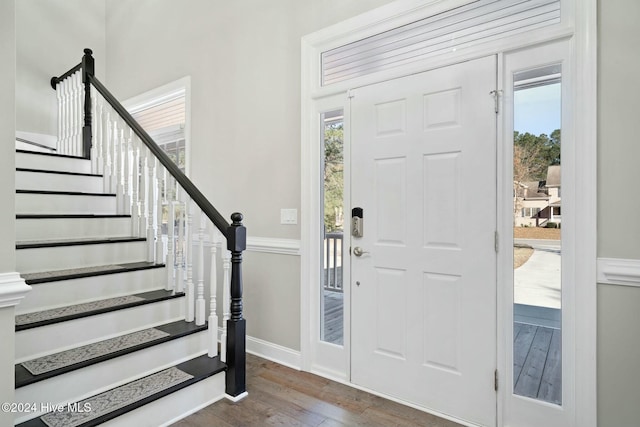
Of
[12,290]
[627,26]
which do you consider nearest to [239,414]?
[12,290]

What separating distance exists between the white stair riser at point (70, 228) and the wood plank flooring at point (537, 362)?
9.97 feet

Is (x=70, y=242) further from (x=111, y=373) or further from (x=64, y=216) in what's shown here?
(x=111, y=373)

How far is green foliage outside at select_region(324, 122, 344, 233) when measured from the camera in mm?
2521

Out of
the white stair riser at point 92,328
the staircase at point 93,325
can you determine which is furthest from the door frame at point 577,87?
the white stair riser at point 92,328

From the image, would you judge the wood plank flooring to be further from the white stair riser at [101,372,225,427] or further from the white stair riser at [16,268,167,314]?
the white stair riser at [16,268,167,314]

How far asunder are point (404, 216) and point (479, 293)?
61cm

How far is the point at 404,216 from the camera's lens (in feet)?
7.23

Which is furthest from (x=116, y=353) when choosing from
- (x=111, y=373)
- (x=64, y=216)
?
(x=64, y=216)

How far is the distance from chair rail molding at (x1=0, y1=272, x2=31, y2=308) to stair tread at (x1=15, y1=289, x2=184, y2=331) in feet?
2.40

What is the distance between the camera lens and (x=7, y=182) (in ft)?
4.28

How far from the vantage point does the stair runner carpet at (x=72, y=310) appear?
193 cm

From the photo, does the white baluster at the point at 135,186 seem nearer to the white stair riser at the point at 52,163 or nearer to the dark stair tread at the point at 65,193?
the dark stair tread at the point at 65,193

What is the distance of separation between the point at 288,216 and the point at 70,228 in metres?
1.73

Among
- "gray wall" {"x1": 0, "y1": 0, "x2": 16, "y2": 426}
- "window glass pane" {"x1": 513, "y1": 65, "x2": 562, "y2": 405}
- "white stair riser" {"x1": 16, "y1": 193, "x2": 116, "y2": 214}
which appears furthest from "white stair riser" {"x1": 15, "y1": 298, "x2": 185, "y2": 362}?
"window glass pane" {"x1": 513, "y1": 65, "x2": 562, "y2": 405}
